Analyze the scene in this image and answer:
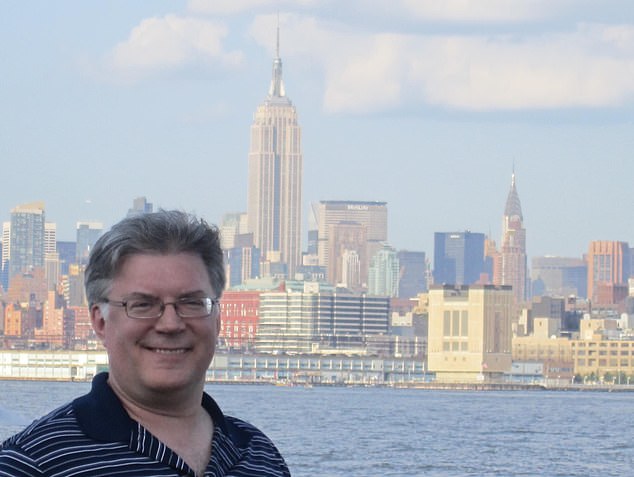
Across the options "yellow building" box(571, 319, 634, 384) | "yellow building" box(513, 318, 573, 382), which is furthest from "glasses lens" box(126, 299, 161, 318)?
"yellow building" box(571, 319, 634, 384)

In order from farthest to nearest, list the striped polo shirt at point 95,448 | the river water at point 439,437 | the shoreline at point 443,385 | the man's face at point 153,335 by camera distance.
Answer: the shoreline at point 443,385 → the river water at point 439,437 → the man's face at point 153,335 → the striped polo shirt at point 95,448

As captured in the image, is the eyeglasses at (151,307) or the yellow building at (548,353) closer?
the eyeglasses at (151,307)

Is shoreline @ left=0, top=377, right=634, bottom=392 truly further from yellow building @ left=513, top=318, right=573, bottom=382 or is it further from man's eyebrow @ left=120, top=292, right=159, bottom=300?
man's eyebrow @ left=120, top=292, right=159, bottom=300

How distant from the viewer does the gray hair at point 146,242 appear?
2.51 meters

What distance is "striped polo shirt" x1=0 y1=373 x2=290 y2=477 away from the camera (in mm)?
2395

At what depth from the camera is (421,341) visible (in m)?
143

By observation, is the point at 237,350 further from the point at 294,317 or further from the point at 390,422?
the point at 390,422

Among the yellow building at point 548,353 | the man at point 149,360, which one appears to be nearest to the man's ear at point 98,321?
the man at point 149,360

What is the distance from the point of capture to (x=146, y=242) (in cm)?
251

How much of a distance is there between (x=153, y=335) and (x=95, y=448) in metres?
0.16

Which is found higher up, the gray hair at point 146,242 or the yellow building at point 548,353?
the gray hair at point 146,242

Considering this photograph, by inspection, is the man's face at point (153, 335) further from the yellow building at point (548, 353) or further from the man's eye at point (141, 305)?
the yellow building at point (548, 353)

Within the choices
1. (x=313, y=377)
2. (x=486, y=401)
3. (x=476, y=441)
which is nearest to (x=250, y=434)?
(x=476, y=441)

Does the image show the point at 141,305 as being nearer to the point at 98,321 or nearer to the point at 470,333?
the point at 98,321
